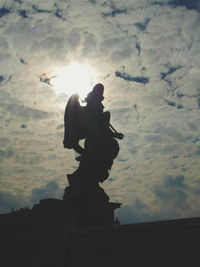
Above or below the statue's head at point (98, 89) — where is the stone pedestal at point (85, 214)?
below

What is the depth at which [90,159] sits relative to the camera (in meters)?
5.68

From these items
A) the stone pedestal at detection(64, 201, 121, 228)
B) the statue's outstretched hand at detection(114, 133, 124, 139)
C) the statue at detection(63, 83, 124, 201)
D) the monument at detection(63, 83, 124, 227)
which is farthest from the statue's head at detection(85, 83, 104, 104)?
the stone pedestal at detection(64, 201, 121, 228)

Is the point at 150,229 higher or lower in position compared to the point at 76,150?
lower

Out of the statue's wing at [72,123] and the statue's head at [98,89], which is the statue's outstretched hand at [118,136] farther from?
the statue's head at [98,89]

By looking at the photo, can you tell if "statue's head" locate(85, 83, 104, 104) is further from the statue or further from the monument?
the statue

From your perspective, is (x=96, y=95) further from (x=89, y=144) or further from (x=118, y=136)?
(x=89, y=144)

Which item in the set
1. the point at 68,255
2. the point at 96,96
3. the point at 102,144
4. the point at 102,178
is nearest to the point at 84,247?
the point at 68,255

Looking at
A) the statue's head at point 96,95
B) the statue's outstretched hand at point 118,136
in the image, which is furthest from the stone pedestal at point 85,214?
the statue's head at point 96,95

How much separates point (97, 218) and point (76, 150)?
4.97 ft

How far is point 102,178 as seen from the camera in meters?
5.78

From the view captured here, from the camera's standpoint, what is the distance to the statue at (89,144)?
18.2 feet

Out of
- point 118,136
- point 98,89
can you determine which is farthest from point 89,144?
point 98,89

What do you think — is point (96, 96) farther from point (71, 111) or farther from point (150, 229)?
point (150, 229)

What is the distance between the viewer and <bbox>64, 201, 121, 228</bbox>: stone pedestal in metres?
5.05
